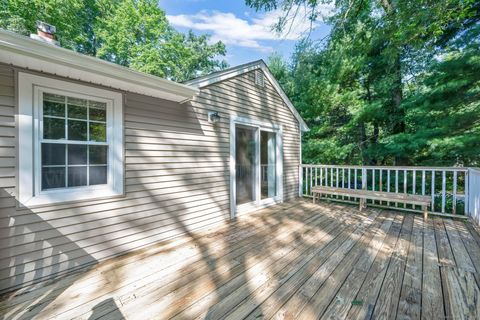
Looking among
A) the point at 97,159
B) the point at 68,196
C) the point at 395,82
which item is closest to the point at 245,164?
the point at 97,159

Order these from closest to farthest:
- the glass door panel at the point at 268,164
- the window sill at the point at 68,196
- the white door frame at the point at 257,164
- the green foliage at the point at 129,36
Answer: the window sill at the point at 68,196 < the white door frame at the point at 257,164 < the glass door panel at the point at 268,164 < the green foliage at the point at 129,36

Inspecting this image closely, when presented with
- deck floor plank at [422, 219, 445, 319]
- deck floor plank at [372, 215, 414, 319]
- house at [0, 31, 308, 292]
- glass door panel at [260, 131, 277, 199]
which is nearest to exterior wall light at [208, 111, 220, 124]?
house at [0, 31, 308, 292]

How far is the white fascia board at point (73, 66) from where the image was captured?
1.68 m

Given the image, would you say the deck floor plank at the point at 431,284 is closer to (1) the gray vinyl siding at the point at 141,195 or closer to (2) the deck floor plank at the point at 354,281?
(2) the deck floor plank at the point at 354,281

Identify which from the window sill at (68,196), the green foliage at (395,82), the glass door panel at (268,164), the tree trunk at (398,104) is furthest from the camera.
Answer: the tree trunk at (398,104)

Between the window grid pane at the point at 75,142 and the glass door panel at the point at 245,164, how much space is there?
2.50 m

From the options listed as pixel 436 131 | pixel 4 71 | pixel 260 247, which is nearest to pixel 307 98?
pixel 436 131

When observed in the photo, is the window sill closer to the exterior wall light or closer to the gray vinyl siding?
the gray vinyl siding

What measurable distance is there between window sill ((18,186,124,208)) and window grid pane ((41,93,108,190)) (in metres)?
0.09

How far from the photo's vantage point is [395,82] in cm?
649

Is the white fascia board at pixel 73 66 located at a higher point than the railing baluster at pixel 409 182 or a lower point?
higher

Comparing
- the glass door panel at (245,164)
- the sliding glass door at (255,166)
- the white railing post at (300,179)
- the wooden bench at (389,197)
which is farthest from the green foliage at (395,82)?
the glass door panel at (245,164)

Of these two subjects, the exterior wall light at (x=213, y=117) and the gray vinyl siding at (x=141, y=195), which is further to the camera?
the exterior wall light at (x=213, y=117)

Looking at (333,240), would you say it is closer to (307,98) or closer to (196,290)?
(196,290)
